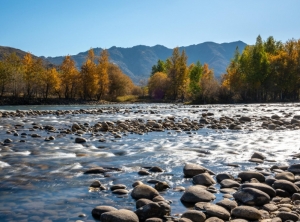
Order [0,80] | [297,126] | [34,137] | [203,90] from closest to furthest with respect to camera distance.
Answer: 1. [34,137]
2. [297,126]
3. [203,90]
4. [0,80]

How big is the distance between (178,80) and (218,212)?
79255mm

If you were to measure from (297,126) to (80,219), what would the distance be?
18379mm

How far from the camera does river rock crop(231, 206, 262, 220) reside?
530 cm

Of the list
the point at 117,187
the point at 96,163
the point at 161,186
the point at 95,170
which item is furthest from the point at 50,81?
the point at 161,186

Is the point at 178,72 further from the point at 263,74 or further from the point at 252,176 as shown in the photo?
the point at 252,176

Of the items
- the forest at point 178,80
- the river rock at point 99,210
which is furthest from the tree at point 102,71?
the river rock at point 99,210

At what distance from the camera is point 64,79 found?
80.6m

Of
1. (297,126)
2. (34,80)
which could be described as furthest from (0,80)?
(297,126)

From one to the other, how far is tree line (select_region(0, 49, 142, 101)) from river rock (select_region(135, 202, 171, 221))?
75304 mm

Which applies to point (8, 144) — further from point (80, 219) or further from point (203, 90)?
point (203, 90)

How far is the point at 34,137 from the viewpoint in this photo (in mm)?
15617

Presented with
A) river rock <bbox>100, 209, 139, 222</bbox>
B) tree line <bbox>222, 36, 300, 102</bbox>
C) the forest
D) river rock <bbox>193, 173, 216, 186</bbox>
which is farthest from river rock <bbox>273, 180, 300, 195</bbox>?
tree line <bbox>222, 36, 300, 102</bbox>

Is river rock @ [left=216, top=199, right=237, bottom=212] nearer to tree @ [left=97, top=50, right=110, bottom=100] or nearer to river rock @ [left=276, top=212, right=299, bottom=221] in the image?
river rock @ [left=276, top=212, right=299, bottom=221]

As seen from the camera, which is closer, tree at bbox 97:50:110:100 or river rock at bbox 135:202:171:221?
river rock at bbox 135:202:171:221
